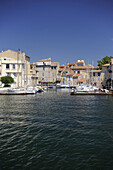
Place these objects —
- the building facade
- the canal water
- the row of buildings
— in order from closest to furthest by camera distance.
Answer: the canal water → the row of buildings → the building facade

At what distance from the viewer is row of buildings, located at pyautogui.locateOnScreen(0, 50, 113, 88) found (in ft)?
285

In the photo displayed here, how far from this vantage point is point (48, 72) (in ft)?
409

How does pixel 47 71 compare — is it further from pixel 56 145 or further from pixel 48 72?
pixel 56 145

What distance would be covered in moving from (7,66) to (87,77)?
164 ft

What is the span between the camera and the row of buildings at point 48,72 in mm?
86750

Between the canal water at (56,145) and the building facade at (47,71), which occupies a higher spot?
the building facade at (47,71)

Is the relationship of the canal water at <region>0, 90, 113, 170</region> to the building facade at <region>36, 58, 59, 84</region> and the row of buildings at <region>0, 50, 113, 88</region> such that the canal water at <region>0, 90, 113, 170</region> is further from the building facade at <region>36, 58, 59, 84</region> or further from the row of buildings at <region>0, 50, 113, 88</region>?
the building facade at <region>36, 58, 59, 84</region>

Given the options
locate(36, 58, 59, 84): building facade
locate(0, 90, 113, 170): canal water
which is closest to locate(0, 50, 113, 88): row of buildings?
locate(36, 58, 59, 84): building facade

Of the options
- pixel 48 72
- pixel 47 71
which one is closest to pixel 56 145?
pixel 48 72

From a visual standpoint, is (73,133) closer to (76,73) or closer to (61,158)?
(61,158)

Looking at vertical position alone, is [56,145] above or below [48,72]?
below

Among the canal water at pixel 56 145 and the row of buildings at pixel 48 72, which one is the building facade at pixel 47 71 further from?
the canal water at pixel 56 145

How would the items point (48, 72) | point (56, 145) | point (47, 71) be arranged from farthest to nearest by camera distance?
point (47, 71) → point (48, 72) → point (56, 145)

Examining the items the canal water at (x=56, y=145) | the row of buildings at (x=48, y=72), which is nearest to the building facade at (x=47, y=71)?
the row of buildings at (x=48, y=72)
